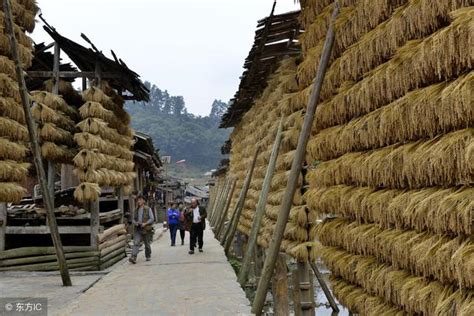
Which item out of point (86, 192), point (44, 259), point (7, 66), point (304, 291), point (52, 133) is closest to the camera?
point (304, 291)

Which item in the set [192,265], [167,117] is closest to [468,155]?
[192,265]

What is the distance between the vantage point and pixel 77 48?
13.9 m

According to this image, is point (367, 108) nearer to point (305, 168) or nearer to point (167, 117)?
point (305, 168)

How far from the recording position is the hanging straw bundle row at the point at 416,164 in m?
2.91

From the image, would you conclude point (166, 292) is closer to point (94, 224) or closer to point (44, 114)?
point (94, 224)

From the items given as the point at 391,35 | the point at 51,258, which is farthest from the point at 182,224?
the point at 391,35

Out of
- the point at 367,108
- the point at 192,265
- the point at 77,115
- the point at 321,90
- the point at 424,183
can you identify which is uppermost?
the point at 77,115

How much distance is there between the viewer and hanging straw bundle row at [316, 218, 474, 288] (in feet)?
9.33

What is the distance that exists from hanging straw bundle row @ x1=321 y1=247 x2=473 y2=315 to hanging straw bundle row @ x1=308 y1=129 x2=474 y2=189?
0.66 meters

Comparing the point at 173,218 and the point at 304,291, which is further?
the point at 173,218

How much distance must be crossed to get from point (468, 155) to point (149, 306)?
256 inches

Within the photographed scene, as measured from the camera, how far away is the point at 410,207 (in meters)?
3.48

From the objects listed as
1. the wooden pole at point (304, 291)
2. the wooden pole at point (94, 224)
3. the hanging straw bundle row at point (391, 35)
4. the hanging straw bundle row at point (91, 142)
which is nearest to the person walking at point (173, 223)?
the hanging straw bundle row at point (91, 142)

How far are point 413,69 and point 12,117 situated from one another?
752 centimetres
